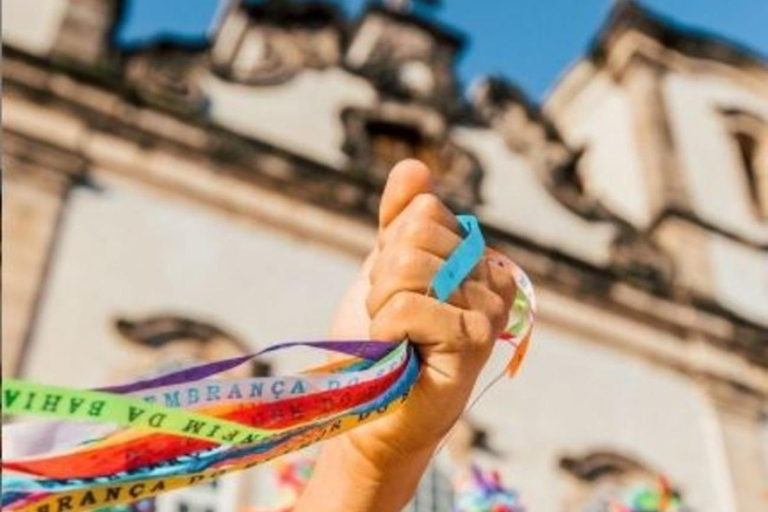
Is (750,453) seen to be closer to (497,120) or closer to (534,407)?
(534,407)

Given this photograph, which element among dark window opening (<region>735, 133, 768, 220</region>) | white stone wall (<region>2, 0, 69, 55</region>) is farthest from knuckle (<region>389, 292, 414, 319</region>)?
dark window opening (<region>735, 133, 768, 220</region>)

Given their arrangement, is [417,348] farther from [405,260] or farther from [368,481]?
[368,481]

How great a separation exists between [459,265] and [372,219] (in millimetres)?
8496

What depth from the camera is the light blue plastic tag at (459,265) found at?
2156mm

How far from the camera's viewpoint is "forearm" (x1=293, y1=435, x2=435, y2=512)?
218cm

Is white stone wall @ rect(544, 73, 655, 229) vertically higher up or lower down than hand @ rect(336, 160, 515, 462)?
lower down

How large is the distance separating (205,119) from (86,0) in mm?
1824

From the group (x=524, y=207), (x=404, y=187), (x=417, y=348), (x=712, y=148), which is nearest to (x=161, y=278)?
(x=524, y=207)

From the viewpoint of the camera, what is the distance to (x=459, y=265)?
2203 millimetres

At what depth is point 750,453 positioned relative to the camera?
11.1 m

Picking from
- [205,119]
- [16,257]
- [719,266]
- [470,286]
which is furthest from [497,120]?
[470,286]

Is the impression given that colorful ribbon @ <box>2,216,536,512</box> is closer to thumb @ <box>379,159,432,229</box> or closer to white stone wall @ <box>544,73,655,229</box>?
thumb @ <box>379,159,432,229</box>

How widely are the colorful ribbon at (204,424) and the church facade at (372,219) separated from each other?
626 cm

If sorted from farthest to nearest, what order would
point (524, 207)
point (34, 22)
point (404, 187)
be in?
point (524, 207)
point (34, 22)
point (404, 187)
